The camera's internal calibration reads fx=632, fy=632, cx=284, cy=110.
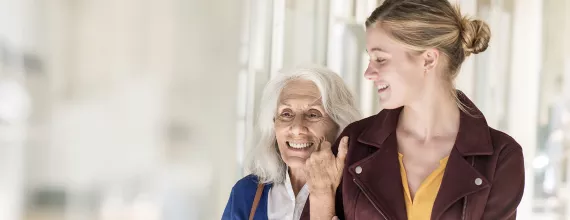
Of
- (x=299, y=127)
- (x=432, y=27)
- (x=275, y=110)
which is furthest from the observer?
(x=275, y=110)

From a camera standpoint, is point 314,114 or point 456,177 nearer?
point 456,177

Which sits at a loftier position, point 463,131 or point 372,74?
point 372,74

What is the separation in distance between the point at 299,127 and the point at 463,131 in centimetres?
43

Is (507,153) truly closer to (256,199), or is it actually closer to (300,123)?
(300,123)

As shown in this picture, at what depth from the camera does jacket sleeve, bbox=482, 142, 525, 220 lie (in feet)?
4.12

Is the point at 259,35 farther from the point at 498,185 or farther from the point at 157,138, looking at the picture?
the point at 498,185

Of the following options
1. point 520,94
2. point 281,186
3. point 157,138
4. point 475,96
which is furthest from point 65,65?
point 520,94

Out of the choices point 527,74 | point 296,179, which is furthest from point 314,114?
point 527,74

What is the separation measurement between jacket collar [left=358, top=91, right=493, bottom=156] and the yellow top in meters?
0.06

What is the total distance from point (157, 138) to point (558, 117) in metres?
1.35

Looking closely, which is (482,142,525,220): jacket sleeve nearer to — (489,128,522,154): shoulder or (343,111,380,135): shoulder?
(489,128,522,154): shoulder

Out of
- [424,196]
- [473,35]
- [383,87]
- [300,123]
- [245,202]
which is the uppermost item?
[473,35]

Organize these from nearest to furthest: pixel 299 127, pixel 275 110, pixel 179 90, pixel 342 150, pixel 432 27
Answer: pixel 432 27 < pixel 342 150 < pixel 299 127 < pixel 275 110 < pixel 179 90

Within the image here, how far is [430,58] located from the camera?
128 cm
